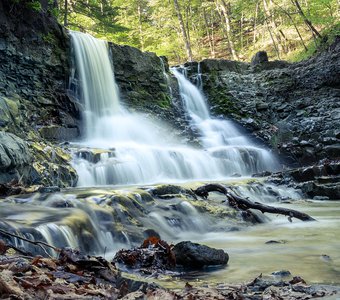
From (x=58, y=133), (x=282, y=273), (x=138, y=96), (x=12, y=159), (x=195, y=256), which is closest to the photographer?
(x=282, y=273)

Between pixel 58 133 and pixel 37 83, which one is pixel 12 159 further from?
pixel 37 83

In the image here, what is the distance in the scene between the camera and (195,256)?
138 inches

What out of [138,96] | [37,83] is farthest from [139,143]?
[37,83]

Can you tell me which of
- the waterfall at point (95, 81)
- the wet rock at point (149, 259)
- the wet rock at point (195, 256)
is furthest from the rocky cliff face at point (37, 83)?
the wet rock at point (195, 256)

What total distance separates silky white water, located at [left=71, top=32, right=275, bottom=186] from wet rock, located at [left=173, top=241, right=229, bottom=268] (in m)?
5.79

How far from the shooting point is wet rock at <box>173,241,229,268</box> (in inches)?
138

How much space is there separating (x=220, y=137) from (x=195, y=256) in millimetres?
11998

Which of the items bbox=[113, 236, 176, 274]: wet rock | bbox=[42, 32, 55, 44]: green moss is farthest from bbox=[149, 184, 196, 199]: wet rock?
bbox=[42, 32, 55, 44]: green moss

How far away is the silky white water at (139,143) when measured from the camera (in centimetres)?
1026

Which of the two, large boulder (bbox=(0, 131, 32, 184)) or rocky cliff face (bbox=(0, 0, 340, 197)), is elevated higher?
rocky cliff face (bbox=(0, 0, 340, 197))

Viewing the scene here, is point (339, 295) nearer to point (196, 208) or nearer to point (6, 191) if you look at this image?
point (196, 208)

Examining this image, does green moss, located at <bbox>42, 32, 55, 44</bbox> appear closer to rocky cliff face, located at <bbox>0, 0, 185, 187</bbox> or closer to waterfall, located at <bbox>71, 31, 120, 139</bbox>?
rocky cliff face, located at <bbox>0, 0, 185, 187</bbox>

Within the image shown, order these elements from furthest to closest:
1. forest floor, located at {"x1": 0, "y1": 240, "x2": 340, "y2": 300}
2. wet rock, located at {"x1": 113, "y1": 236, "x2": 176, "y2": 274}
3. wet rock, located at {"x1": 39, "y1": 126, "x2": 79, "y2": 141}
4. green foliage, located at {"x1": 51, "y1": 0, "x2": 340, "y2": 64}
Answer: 1. green foliage, located at {"x1": 51, "y1": 0, "x2": 340, "y2": 64}
2. wet rock, located at {"x1": 39, "y1": 126, "x2": 79, "y2": 141}
3. wet rock, located at {"x1": 113, "y1": 236, "x2": 176, "y2": 274}
4. forest floor, located at {"x1": 0, "y1": 240, "x2": 340, "y2": 300}

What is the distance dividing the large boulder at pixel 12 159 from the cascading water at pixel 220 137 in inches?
286
